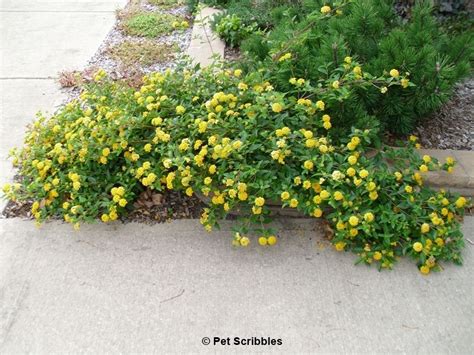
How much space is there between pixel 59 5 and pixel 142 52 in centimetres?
285

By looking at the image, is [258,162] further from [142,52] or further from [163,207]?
[142,52]

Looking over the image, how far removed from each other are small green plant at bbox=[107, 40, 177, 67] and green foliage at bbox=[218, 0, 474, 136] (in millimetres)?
1539

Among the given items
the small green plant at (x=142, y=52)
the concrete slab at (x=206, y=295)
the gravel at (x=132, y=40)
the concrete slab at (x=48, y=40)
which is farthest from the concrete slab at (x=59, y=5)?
the concrete slab at (x=206, y=295)

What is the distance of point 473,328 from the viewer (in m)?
1.96

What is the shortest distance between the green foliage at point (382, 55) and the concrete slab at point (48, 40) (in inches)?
96.1

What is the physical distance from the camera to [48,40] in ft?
16.5

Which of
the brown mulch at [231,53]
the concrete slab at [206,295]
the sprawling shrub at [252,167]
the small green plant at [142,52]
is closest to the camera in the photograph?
the concrete slab at [206,295]

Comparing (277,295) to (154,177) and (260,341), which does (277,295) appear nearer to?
(260,341)

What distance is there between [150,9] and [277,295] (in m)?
4.73

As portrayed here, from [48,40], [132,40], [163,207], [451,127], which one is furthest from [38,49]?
[451,127]

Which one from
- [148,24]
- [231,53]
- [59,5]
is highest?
[231,53]

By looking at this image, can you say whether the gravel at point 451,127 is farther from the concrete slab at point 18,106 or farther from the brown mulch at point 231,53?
the concrete slab at point 18,106

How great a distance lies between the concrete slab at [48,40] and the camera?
4.38 meters

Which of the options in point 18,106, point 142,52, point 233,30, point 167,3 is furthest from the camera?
point 167,3
